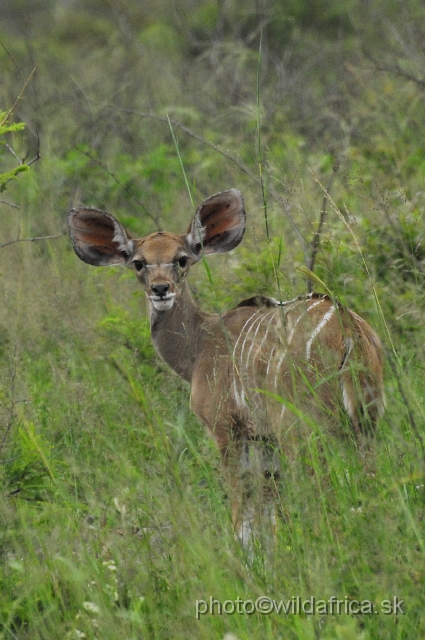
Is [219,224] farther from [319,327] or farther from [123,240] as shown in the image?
[319,327]

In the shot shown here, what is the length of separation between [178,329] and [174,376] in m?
0.28

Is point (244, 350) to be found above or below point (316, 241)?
below

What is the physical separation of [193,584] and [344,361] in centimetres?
129

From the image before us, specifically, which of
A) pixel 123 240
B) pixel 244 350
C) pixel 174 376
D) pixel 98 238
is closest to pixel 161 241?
pixel 123 240

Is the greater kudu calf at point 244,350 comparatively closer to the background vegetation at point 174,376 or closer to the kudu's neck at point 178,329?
the kudu's neck at point 178,329

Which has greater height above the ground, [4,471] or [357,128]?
[4,471]

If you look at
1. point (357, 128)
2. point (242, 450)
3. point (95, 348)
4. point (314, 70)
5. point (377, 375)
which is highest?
point (377, 375)

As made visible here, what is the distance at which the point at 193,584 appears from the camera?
3.04 metres

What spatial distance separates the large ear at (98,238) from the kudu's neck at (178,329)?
331 mm

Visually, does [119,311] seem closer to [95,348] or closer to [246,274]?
[95,348]

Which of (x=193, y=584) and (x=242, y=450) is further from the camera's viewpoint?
(x=242, y=450)

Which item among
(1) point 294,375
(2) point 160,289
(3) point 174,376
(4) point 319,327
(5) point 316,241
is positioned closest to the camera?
(1) point 294,375

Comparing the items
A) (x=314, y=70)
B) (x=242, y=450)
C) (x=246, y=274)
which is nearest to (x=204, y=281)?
(x=246, y=274)

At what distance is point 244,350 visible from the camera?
459cm
